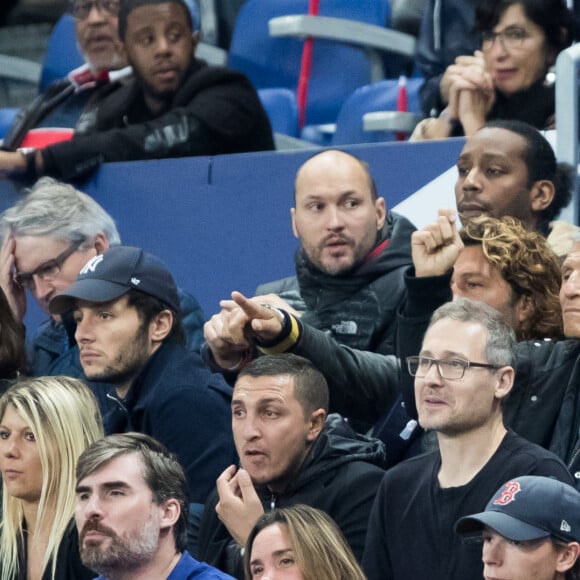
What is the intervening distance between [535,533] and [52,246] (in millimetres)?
2845

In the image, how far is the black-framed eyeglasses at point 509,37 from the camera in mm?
6543

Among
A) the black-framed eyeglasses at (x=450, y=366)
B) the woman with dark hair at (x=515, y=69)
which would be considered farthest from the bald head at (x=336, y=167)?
the black-framed eyeglasses at (x=450, y=366)

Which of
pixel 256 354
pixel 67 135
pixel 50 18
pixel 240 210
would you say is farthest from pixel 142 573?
pixel 50 18

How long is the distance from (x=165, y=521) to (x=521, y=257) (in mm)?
1382

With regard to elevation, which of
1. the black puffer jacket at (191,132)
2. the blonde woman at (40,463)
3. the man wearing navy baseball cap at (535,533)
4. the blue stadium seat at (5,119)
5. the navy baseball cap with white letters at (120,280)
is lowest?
the blonde woman at (40,463)

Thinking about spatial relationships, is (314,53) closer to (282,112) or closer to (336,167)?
(282,112)

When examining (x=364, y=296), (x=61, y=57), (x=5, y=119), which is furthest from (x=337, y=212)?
(x=61, y=57)

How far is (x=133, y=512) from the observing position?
4.70 m

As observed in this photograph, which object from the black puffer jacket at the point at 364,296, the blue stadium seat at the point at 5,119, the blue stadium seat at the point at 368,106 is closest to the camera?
the black puffer jacket at the point at 364,296

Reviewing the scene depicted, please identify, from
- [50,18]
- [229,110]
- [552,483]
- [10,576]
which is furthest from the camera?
[50,18]

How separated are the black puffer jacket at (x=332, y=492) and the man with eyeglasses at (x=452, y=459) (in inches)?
6.9

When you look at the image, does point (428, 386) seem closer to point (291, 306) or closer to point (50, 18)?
point (291, 306)

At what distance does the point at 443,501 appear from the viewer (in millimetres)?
4613

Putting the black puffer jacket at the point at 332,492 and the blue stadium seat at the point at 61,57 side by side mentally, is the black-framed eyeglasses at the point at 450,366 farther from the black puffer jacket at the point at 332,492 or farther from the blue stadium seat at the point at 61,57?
the blue stadium seat at the point at 61,57
